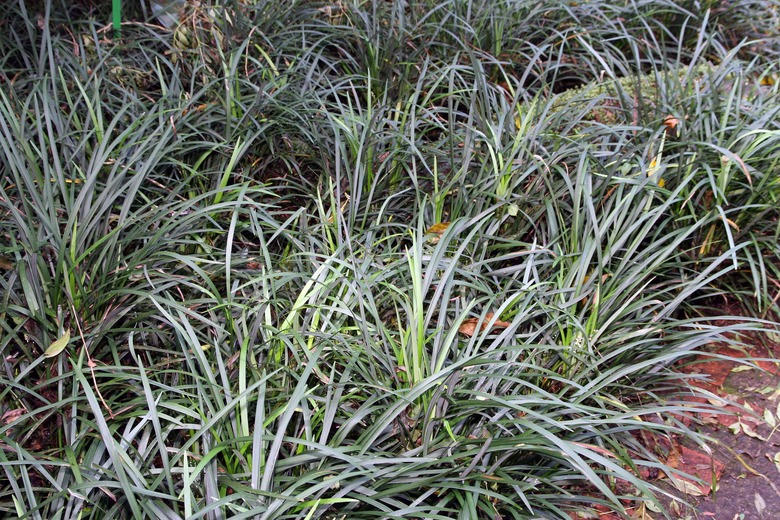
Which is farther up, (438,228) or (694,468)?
(438,228)

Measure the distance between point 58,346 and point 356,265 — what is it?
40.8 inches

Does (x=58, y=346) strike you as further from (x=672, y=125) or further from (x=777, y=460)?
(x=672, y=125)

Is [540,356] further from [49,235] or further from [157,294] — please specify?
[49,235]

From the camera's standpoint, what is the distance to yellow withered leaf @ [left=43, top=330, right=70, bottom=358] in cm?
234

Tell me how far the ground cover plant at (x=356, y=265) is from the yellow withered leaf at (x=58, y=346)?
2.2 inches

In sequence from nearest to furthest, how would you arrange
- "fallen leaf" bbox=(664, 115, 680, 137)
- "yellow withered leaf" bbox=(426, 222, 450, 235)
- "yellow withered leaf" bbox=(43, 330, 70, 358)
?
"yellow withered leaf" bbox=(43, 330, 70, 358) → "yellow withered leaf" bbox=(426, 222, 450, 235) → "fallen leaf" bbox=(664, 115, 680, 137)

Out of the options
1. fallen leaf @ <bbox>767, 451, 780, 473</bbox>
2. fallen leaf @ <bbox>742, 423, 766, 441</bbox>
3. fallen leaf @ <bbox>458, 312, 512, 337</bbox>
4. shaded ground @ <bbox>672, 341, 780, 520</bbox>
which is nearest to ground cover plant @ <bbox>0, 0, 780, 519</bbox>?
fallen leaf @ <bbox>458, 312, 512, 337</bbox>

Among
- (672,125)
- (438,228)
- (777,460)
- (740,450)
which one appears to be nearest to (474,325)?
(438,228)

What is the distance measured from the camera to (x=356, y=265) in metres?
2.70

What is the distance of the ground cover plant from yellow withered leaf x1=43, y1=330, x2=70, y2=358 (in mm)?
56

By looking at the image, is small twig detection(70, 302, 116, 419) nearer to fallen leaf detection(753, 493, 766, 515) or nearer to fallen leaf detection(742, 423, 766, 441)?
fallen leaf detection(753, 493, 766, 515)

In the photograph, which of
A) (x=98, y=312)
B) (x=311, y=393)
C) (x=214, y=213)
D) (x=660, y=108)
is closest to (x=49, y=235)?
(x=98, y=312)

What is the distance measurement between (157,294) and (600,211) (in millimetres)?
1933

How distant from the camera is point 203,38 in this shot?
4.03 meters
